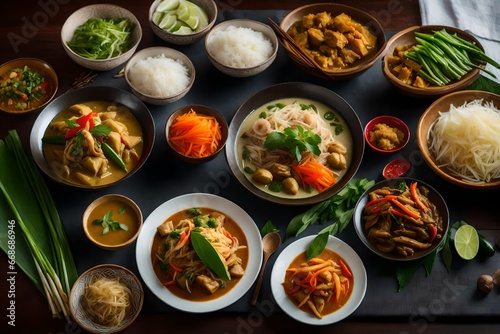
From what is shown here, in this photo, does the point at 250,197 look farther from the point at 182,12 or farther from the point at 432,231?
the point at 182,12

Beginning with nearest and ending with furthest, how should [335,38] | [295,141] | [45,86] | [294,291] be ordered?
[294,291] → [295,141] → [45,86] → [335,38]

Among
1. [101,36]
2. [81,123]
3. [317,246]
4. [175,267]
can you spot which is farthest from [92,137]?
[317,246]

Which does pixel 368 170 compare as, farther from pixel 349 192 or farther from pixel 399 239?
pixel 399 239

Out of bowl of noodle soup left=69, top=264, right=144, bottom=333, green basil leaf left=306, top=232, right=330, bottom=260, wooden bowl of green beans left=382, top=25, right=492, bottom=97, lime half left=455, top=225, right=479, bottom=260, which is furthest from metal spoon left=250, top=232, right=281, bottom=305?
wooden bowl of green beans left=382, top=25, right=492, bottom=97

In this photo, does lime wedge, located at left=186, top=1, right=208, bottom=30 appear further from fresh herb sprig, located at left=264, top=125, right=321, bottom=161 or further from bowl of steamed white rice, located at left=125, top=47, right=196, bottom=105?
fresh herb sprig, located at left=264, top=125, right=321, bottom=161

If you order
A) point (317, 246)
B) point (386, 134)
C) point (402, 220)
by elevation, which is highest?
point (386, 134)

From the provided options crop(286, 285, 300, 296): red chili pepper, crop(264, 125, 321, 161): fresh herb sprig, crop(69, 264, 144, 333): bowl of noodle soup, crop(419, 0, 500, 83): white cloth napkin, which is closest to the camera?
crop(69, 264, 144, 333): bowl of noodle soup
